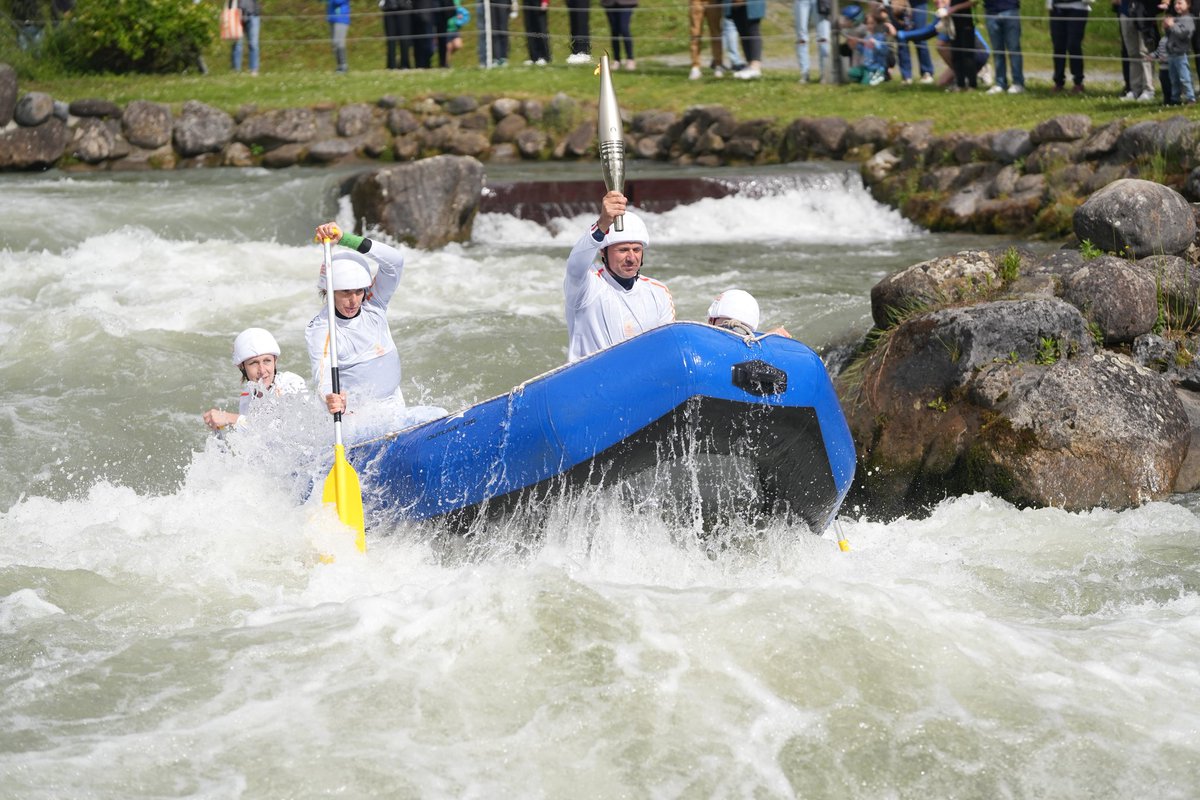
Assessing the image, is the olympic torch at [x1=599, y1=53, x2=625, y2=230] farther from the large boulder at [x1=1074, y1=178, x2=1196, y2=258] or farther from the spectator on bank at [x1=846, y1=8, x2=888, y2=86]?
the spectator on bank at [x1=846, y1=8, x2=888, y2=86]

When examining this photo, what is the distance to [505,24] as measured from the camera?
21531 mm

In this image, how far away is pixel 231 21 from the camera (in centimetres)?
2086

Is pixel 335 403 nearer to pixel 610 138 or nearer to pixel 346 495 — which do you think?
pixel 346 495

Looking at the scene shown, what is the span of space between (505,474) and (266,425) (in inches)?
58.3

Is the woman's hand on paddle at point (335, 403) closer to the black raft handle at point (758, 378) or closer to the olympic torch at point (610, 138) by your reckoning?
the olympic torch at point (610, 138)

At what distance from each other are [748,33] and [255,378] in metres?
13.4

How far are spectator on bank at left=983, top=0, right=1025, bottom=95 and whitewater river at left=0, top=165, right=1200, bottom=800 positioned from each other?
9.85m

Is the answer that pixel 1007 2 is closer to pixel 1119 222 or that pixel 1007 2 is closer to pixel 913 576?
pixel 1119 222

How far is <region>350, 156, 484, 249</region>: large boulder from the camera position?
14.8 m

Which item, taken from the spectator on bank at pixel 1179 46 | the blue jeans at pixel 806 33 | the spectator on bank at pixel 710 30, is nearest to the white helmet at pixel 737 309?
the spectator on bank at pixel 1179 46

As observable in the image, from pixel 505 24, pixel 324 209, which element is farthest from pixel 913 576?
pixel 505 24

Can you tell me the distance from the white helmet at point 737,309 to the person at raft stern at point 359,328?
164cm

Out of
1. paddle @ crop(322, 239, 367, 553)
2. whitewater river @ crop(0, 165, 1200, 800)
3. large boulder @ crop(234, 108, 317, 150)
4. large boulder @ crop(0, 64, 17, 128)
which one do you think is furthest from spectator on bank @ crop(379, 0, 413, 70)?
paddle @ crop(322, 239, 367, 553)

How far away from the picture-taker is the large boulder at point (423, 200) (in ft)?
48.5
